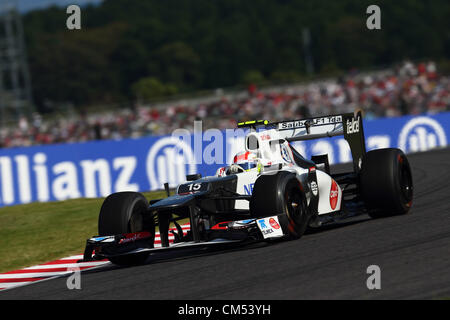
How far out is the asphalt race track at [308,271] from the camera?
7.18m

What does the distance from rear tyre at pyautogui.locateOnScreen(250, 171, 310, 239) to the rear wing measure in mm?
1951

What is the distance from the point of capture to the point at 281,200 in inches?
375

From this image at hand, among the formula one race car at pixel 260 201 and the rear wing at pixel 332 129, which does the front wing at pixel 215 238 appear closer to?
the formula one race car at pixel 260 201

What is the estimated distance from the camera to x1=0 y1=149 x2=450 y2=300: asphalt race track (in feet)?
23.6

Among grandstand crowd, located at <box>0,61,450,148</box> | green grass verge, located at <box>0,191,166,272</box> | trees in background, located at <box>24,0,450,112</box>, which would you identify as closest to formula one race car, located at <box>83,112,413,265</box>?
green grass verge, located at <box>0,191,166,272</box>

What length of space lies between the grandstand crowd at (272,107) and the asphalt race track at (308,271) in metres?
22.1

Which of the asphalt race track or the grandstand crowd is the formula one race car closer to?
the asphalt race track

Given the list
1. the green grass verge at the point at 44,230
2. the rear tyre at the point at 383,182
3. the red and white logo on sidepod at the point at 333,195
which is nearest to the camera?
the rear tyre at the point at 383,182

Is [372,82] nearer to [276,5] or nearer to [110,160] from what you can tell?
[110,160]

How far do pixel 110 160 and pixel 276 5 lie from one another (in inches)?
4992

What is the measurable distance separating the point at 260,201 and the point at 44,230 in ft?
19.6

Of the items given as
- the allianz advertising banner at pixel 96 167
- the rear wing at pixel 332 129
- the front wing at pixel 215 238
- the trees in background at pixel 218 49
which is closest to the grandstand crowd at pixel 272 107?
the allianz advertising banner at pixel 96 167

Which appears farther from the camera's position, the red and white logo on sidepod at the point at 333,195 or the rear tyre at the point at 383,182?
the red and white logo on sidepod at the point at 333,195

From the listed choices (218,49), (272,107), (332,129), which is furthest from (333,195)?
(218,49)
